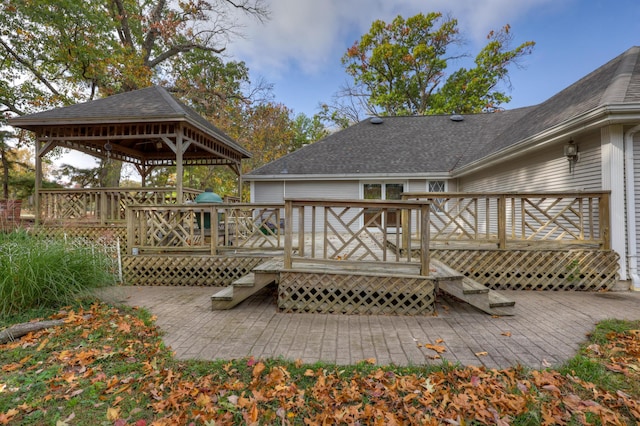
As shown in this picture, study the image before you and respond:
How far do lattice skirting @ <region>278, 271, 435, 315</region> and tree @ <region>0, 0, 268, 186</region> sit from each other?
608 inches

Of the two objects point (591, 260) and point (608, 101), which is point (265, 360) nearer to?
point (591, 260)

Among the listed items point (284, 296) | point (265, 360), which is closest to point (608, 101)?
point (284, 296)

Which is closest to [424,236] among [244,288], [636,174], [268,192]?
[244,288]

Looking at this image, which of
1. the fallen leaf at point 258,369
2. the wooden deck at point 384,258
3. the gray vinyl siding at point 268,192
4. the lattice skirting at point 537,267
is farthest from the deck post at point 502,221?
the gray vinyl siding at point 268,192

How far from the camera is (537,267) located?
17.3ft

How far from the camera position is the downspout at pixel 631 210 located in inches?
188

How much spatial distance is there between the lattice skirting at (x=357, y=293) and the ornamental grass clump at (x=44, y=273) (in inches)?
111

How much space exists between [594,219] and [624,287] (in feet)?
3.92

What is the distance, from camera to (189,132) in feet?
25.9

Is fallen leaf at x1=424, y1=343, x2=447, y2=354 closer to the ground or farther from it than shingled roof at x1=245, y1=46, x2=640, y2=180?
closer to the ground

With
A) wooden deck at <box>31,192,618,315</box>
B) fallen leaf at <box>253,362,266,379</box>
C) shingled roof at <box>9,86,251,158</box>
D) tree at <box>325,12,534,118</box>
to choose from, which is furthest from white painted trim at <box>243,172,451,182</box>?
tree at <box>325,12,534,118</box>

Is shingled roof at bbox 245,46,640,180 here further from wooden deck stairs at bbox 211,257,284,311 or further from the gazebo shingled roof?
wooden deck stairs at bbox 211,257,284,311

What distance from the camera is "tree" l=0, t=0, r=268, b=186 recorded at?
13.0 m

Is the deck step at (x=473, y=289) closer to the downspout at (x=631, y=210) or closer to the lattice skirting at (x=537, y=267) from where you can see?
the lattice skirting at (x=537, y=267)
